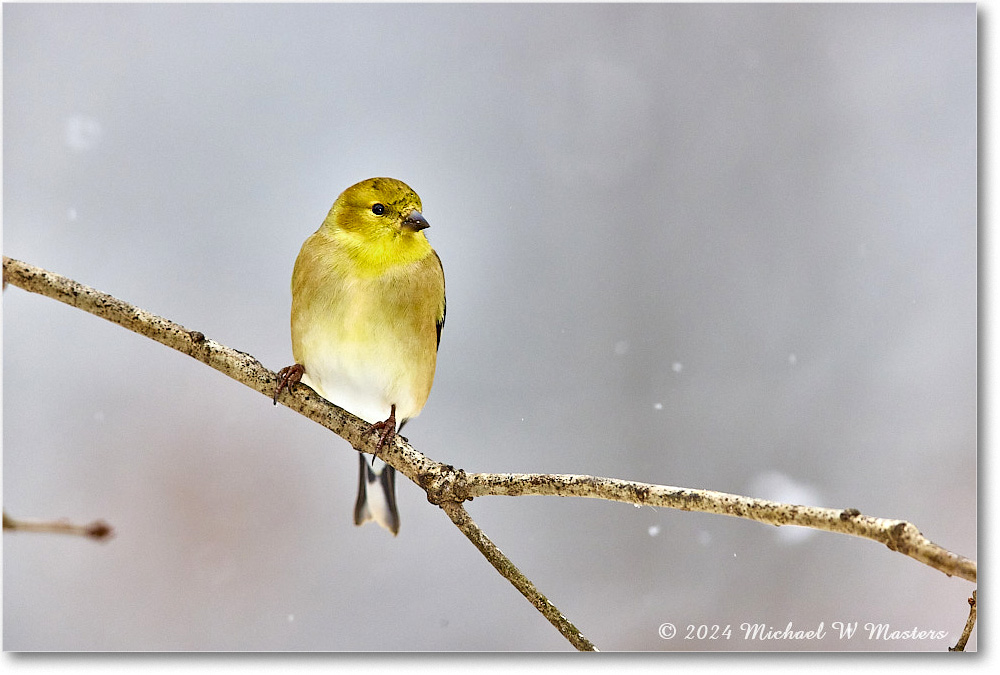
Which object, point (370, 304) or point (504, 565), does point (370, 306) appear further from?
point (504, 565)

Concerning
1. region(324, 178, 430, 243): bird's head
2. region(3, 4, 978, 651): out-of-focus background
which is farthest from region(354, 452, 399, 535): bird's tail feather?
region(324, 178, 430, 243): bird's head

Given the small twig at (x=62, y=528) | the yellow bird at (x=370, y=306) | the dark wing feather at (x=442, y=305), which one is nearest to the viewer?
the small twig at (x=62, y=528)

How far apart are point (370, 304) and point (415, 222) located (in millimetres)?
158

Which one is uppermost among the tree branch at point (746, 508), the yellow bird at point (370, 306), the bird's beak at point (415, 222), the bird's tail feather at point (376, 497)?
the bird's beak at point (415, 222)

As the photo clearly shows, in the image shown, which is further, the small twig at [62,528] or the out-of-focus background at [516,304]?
the out-of-focus background at [516,304]

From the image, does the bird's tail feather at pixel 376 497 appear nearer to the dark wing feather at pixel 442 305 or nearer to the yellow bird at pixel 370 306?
the yellow bird at pixel 370 306

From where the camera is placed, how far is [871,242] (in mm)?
1539

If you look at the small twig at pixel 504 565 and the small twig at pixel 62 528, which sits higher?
the small twig at pixel 504 565

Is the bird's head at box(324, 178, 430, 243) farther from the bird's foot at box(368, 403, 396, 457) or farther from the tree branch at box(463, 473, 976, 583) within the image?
the tree branch at box(463, 473, 976, 583)

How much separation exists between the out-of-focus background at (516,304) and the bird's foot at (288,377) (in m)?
0.25

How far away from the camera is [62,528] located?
309 millimetres

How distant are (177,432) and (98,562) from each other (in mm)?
273

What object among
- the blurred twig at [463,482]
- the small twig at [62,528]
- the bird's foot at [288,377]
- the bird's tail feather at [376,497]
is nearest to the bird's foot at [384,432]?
the blurred twig at [463,482]

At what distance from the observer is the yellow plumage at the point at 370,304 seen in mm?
1309
